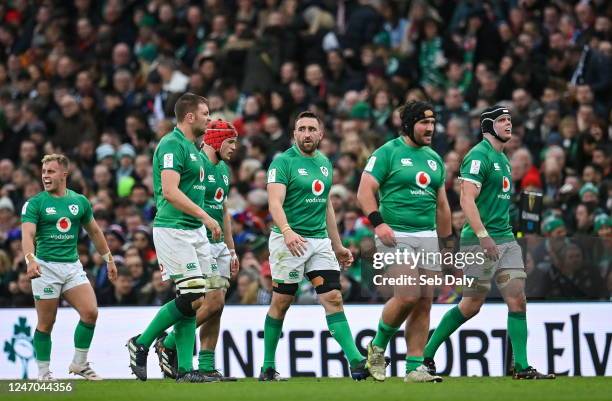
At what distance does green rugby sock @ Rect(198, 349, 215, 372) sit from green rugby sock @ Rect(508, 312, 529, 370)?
2964 millimetres

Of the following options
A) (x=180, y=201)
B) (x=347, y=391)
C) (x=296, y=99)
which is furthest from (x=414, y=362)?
(x=296, y=99)

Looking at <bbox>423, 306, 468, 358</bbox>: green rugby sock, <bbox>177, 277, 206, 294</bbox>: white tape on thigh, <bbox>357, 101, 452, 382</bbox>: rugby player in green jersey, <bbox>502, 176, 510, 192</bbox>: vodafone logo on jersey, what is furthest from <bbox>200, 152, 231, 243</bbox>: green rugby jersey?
<bbox>502, 176, 510, 192</bbox>: vodafone logo on jersey

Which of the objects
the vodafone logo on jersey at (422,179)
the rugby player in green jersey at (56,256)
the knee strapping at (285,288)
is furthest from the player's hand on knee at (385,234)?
the rugby player in green jersey at (56,256)

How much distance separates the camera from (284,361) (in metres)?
16.3

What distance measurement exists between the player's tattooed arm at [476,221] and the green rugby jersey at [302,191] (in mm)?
1364

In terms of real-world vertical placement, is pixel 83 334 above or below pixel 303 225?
below

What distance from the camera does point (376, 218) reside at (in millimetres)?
12758

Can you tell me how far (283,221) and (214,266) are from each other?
1176mm

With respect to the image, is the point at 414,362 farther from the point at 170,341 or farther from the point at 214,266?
the point at 170,341

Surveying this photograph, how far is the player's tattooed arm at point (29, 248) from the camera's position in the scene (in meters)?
13.9

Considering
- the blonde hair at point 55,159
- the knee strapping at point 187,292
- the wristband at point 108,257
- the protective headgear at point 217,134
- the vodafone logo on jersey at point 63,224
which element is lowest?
the knee strapping at point 187,292

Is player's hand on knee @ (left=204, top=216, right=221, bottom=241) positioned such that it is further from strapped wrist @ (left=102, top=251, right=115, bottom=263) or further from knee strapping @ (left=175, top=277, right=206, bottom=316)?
strapped wrist @ (left=102, top=251, right=115, bottom=263)

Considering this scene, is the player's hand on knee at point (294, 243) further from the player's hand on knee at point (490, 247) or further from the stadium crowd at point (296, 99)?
the stadium crowd at point (296, 99)

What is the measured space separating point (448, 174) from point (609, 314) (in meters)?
3.80
